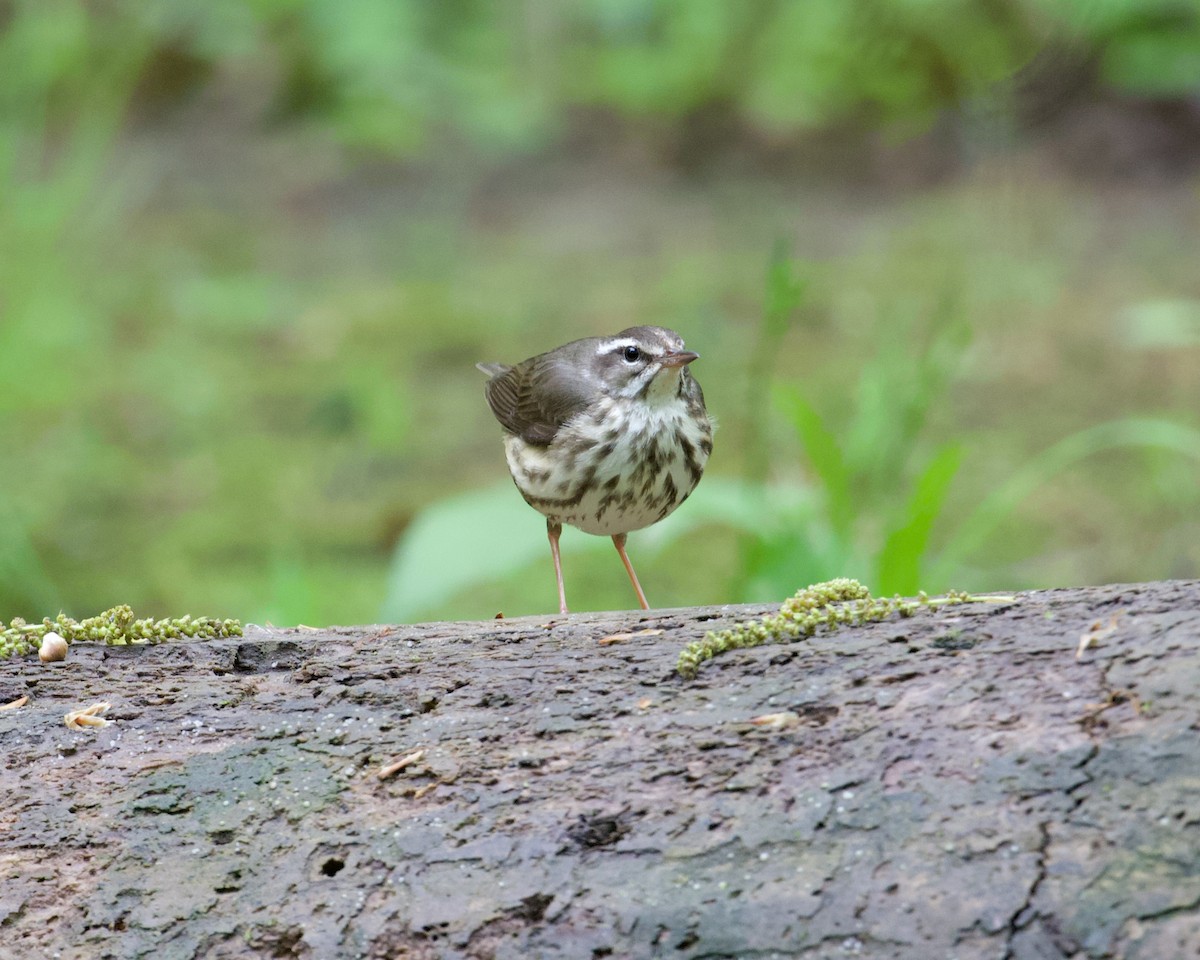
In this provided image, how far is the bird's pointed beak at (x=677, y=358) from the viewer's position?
334 cm

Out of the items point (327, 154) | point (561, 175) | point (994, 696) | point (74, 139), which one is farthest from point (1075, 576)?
point (74, 139)

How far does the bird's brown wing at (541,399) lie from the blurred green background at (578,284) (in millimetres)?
550

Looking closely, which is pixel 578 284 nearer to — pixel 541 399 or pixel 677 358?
pixel 541 399

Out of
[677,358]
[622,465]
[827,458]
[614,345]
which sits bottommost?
[622,465]

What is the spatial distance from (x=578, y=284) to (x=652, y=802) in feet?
21.1

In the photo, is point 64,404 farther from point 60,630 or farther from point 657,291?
point 60,630

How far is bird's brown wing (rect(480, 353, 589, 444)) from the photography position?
3.45 metres

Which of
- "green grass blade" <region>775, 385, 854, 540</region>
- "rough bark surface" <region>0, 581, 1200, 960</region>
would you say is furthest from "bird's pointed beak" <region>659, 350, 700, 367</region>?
"rough bark surface" <region>0, 581, 1200, 960</region>

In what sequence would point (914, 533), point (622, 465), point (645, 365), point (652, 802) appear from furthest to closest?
1. point (914, 533)
2. point (645, 365)
3. point (622, 465)
4. point (652, 802)

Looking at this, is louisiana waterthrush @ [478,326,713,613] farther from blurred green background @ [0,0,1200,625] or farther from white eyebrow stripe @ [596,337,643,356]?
blurred green background @ [0,0,1200,625]

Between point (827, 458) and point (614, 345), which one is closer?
point (614, 345)

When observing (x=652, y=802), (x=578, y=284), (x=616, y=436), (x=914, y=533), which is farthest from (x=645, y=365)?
(x=578, y=284)

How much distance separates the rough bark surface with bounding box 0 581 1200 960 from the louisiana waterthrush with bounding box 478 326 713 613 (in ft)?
3.29

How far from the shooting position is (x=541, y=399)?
3551 millimetres
